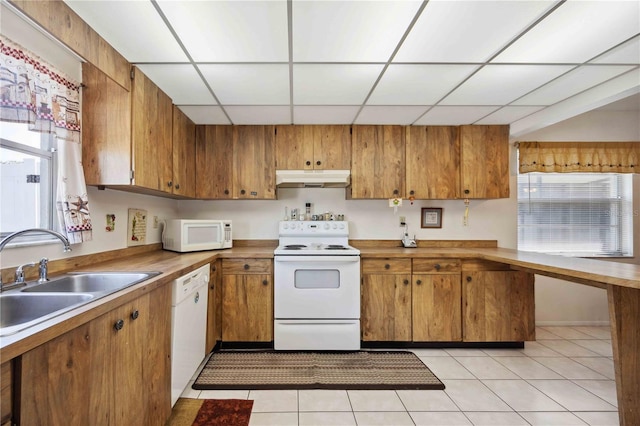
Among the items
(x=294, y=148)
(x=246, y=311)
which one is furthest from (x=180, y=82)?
(x=246, y=311)

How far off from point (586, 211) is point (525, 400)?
2.67 meters

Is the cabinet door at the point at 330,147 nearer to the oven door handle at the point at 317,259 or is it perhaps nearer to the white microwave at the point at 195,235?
the oven door handle at the point at 317,259

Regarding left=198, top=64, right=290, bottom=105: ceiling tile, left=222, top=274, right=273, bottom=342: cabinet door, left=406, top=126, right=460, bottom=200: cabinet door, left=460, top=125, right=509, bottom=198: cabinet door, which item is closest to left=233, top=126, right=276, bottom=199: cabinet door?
left=198, top=64, right=290, bottom=105: ceiling tile

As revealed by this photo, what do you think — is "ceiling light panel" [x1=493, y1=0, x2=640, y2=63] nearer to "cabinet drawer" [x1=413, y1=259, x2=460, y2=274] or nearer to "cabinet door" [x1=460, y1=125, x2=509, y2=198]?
"cabinet door" [x1=460, y1=125, x2=509, y2=198]

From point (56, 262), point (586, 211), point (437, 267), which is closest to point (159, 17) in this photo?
point (56, 262)

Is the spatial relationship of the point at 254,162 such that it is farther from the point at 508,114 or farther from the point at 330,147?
the point at 508,114

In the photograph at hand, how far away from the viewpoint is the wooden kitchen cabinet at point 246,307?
2.62 meters

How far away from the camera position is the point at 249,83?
2.10 meters

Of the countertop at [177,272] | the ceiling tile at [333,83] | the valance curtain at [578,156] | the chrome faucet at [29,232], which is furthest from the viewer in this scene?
the valance curtain at [578,156]

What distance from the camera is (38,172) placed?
1.64 m

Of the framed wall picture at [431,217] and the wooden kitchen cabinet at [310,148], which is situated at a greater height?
the wooden kitchen cabinet at [310,148]

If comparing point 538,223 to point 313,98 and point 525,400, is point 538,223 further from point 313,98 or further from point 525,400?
point 313,98

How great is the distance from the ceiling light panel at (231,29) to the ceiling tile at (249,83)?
9 cm

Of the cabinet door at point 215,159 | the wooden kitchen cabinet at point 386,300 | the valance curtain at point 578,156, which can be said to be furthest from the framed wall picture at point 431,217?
the cabinet door at point 215,159
